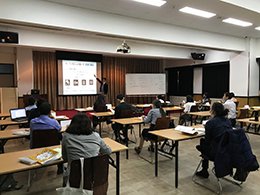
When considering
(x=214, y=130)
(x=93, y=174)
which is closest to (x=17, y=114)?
(x=93, y=174)

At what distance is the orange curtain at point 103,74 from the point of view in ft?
29.1

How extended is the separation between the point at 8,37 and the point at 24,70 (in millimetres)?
3046

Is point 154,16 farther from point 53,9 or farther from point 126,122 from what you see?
point 126,122

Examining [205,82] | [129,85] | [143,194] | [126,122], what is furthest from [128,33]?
[205,82]

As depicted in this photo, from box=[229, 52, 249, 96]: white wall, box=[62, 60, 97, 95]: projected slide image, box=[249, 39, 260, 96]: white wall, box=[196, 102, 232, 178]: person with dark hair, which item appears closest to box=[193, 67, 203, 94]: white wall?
box=[229, 52, 249, 96]: white wall

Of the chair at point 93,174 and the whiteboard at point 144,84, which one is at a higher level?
the whiteboard at point 144,84

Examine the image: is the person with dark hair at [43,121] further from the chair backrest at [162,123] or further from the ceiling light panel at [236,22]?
the ceiling light panel at [236,22]

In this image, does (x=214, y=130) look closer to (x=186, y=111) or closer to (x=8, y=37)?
(x=186, y=111)

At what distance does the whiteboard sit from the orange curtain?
0.75 metres

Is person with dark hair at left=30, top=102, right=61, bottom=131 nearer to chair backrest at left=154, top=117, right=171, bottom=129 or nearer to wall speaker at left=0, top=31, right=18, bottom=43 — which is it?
chair backrest at left=154, top=117, right=171, bottom=129

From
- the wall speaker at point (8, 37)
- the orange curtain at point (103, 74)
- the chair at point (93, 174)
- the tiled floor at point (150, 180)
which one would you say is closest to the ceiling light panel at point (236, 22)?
the tiled floor at point (150, 180)

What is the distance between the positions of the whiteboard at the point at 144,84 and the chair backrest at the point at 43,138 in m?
7.36

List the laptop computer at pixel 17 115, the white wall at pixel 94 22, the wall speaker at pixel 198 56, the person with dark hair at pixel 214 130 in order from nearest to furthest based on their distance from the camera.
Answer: the person with dark hair at pixel 214 130, the white wall at pixel 94 22, the laptop computer at pixel 17 115, the wall speaker at pixel 198 56

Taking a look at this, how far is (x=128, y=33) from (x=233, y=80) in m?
5.37
